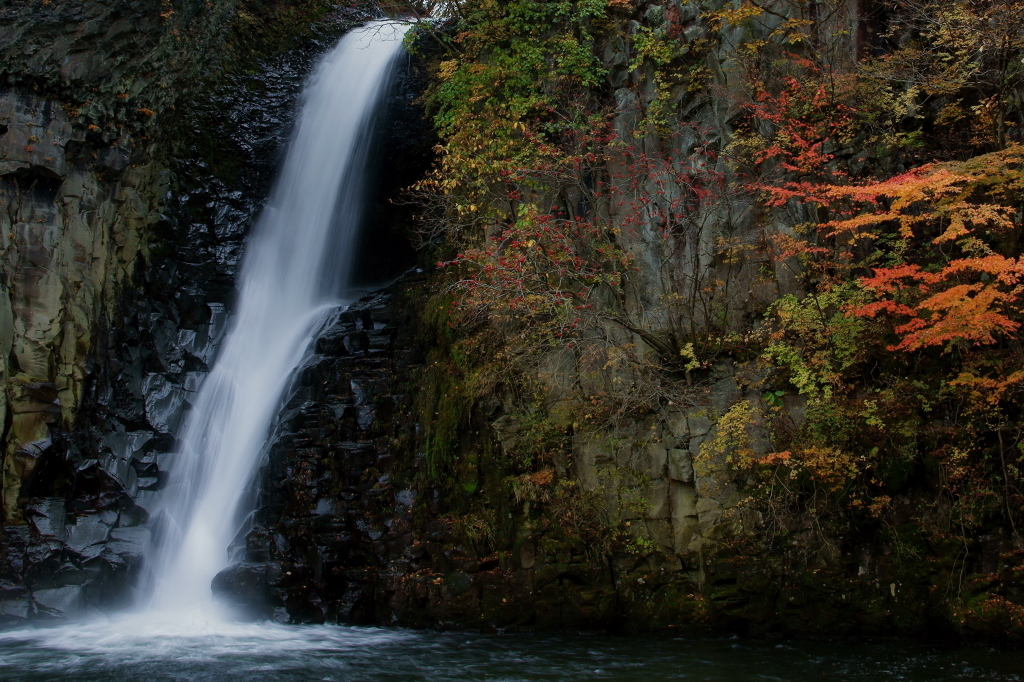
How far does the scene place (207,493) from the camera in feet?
37.3

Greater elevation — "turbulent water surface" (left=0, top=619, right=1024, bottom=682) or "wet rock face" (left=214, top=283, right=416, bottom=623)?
"wet rock face" (left=214, top=283, right=416, bottom=623)

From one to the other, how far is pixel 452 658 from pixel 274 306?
27.2 feet

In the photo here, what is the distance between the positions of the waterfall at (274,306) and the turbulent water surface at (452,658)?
1.60 meters

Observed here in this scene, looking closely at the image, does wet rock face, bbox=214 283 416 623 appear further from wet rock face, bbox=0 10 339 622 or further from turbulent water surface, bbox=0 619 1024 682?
wet rock face, bbox=0 10 339 622

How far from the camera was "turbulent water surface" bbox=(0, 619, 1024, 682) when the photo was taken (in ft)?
23.2

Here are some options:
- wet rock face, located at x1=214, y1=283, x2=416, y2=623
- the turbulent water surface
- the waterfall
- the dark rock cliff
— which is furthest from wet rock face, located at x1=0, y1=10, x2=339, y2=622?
wet rock face, located at x1=214, y1=283, x2=416, y2=623

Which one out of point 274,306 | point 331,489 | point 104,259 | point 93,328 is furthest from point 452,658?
point 104,259

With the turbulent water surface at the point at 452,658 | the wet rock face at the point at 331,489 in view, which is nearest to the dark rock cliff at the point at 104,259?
the turbulent water surface at the point at 452,658

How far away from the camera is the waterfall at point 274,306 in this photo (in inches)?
429

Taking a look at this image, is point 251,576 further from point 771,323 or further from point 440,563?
point 771,323

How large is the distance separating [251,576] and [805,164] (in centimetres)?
894

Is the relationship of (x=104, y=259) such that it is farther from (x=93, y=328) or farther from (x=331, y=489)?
(x=331, y=489)

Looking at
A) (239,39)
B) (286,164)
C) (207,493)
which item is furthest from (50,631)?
(239,39)

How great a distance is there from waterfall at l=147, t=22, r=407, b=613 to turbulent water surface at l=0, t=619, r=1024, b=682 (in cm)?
160
